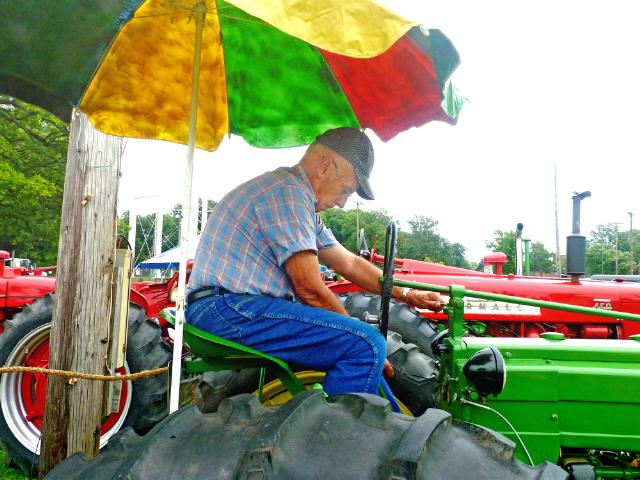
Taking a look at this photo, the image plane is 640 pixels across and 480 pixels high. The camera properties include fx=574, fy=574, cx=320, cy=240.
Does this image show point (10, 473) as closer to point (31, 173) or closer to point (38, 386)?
point (38, 386)

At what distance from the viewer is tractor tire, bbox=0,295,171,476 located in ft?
14.1

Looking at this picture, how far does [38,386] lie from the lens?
4.52m

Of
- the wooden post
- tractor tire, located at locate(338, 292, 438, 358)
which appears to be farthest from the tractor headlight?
tractor tire, located at locate(338, 292, 438, 358)

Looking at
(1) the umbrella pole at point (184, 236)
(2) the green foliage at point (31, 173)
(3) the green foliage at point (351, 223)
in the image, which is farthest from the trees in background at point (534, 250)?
(1) the umbrella pole at point (184, 236)

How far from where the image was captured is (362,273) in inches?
121

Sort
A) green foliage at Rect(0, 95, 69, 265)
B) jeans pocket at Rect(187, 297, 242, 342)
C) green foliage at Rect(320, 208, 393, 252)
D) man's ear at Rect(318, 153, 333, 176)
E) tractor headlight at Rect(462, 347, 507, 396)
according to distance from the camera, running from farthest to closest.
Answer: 1. green foliage at Rect(320, 208, 393, 252)
2. green foliage at Rect(0, 95, 69, 265)
3. man's ear at Rect(318, 153, 333, 176)
4. jeans pocket at Rect(187, 297, 242, 342)
5. tractor headlight at Rect(462, 347, 507, 396)

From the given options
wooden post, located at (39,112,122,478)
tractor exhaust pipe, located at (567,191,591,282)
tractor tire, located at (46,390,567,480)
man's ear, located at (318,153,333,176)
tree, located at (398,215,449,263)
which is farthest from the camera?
tree, located at (398,215,449,263)

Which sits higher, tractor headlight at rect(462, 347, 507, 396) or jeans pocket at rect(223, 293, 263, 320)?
jeans pocket at rect(223, 293, 263, 320)

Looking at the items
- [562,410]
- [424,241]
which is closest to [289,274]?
[562,410]

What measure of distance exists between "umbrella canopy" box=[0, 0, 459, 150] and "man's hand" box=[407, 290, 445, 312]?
0.85 meters

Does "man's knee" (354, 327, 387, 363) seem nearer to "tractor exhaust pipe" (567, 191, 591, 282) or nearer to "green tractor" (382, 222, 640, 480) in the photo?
"green tractor" (382, 222, 640, 480)

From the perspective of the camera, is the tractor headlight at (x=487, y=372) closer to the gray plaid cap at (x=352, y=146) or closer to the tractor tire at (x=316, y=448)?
the tractor tire at (x=316, y=448)

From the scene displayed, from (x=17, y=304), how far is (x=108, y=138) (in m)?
3.13

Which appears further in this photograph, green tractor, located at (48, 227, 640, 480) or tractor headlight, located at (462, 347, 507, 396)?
tractor headlight, located at (462, 347, 507, 396)
